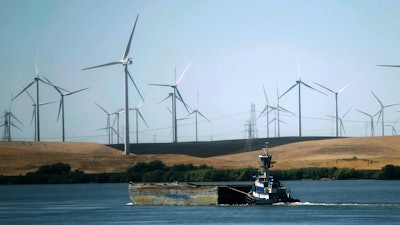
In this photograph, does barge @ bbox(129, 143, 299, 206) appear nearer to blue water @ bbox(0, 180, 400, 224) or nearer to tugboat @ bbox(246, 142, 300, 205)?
tugboat @ bbox(246, 142, 300, 205)

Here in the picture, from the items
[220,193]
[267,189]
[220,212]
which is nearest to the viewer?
[220,212]

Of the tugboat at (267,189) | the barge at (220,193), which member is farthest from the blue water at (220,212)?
the barge at (220,193)

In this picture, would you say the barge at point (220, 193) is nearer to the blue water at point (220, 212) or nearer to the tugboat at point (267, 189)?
the tugboat at point (267, 189)

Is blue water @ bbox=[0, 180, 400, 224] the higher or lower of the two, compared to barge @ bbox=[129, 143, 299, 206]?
lower

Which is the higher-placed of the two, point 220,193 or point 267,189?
point 267,189

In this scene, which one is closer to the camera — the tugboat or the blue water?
the blue water

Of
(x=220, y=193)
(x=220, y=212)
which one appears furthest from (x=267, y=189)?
(x=220, y=193)

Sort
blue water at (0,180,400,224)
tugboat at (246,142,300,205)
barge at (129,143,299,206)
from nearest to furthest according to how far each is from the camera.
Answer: blue water at (0,180,400,224) → tugboat at (246,142,300,205) → barge at (129,143,299,206)

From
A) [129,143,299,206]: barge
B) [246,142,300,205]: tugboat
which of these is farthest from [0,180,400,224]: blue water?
[129,143,299,206]: barge

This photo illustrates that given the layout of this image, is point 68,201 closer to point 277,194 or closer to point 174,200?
point 174,200

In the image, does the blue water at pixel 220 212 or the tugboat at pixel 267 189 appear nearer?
the blue water at pixel 220 212

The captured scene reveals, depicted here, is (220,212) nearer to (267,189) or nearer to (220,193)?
(267,189)

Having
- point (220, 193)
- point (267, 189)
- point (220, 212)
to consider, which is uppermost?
point (267, 189)

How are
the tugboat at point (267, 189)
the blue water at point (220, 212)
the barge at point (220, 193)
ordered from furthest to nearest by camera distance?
the barge at point (220, 193), the tugboat at point (267, 189), the blue water at point (220, 212)
